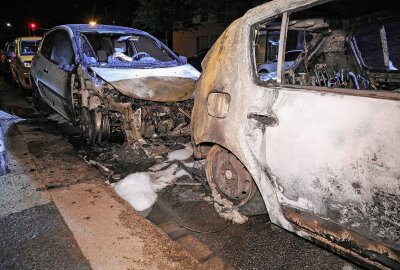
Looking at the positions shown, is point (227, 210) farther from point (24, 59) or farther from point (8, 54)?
point (8, 54)

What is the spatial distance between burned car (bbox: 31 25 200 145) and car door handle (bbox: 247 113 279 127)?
2314 mm

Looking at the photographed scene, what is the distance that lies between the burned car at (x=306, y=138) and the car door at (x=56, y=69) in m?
3.08

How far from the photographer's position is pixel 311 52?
3.56 metres

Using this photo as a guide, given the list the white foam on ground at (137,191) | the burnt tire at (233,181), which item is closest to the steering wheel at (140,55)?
the white foam on ground at (137,191)

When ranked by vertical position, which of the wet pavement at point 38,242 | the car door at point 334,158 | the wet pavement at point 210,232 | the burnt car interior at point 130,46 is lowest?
the wet pavement at point 210,232

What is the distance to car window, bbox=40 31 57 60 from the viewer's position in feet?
19.4

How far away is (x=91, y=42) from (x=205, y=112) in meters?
3.74

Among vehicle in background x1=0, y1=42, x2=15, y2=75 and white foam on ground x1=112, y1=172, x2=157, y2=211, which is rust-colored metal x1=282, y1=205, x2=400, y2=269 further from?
vehicle in background x1=0, y1=42, x2=15, y2=75

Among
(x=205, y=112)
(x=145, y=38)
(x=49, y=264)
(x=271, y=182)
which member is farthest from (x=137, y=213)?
(x=145, y=38)

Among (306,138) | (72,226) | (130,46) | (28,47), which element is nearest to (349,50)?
(306,138)

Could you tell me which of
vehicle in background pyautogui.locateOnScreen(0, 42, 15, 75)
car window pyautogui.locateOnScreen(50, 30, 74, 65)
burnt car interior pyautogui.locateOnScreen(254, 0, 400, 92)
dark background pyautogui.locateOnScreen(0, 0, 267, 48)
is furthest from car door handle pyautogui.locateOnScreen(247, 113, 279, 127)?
dark background pyautogui.locateOnScreen(0, 0, 267, 48)

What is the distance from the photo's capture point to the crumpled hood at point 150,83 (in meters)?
4.25

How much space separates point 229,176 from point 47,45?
4.98 meters

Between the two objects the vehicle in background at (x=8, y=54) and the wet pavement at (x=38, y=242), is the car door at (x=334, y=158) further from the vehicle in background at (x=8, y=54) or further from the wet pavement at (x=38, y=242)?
the vehicle in background at (x=8, y=54)
